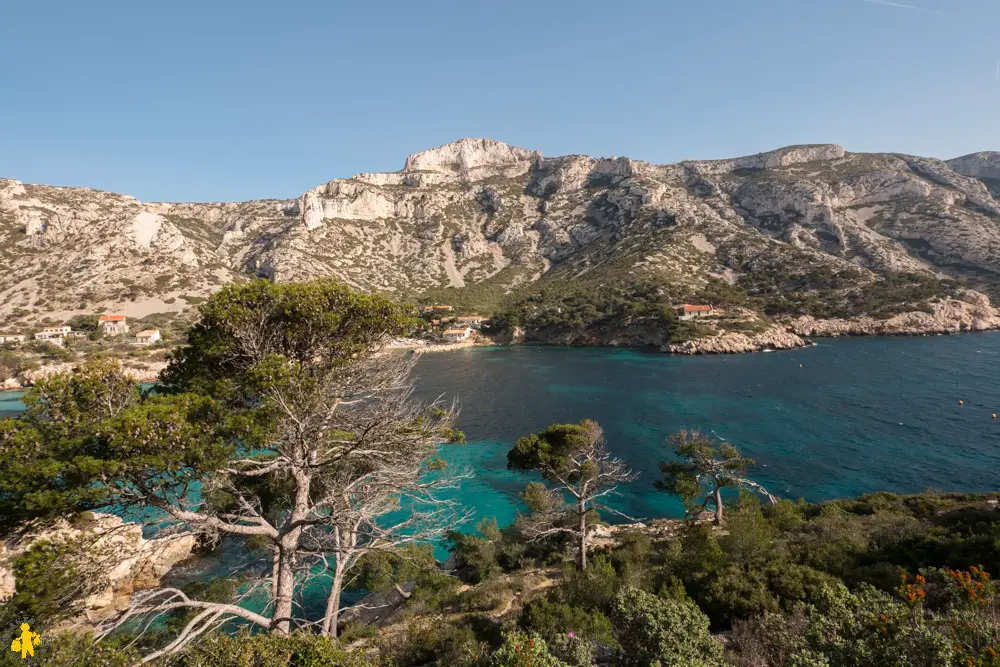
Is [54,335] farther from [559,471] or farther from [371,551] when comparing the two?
[371,551]

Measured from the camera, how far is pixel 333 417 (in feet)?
27.6

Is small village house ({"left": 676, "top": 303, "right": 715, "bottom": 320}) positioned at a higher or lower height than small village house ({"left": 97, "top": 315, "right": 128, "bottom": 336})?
lower

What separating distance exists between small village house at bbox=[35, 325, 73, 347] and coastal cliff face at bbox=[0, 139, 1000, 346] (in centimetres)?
1062

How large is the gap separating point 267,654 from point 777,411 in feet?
141

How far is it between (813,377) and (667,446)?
31317mm

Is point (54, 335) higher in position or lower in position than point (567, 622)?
higher

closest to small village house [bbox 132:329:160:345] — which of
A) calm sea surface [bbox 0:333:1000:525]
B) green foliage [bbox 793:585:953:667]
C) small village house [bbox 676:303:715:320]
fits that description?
calm sea surface [bbox 0:333:1000:525]

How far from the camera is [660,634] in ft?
19.5

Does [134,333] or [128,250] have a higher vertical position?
[128,250]

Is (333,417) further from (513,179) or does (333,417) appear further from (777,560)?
(513,179)

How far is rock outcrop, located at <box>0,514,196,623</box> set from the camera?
18.8ft

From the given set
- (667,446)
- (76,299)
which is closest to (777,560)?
(667,446)

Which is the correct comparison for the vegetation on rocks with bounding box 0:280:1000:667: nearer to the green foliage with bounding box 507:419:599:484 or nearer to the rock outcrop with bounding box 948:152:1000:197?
the green foliage with bounding box 507:419:599:484

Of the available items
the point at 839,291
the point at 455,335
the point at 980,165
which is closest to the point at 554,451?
the point at 455,335
